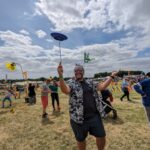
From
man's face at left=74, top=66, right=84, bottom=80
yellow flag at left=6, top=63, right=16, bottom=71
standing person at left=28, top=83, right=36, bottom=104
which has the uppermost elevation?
yellow flag at left=6, top=63, right=16, bottom=71

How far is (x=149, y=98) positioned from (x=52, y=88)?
6.68 metres

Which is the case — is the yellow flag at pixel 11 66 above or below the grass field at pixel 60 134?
above

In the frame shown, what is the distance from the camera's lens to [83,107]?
3854 mm

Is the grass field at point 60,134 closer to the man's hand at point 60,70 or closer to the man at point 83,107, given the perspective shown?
the man at point 83,107

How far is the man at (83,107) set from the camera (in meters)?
3.86

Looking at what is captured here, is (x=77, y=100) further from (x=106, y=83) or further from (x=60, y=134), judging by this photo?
(x=60, y=134)

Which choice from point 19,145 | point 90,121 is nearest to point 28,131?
point 19,145

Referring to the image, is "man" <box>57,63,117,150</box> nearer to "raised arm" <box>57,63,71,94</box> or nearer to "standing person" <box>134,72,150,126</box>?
"raised arm" <box>57,63,71,94</box>

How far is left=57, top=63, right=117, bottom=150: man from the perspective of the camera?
3.86m

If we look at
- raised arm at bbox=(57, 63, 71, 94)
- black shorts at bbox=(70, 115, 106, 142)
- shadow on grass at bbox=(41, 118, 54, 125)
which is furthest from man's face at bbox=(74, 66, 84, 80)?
shadow on grass at bbox=(41, 118, 54, 125)

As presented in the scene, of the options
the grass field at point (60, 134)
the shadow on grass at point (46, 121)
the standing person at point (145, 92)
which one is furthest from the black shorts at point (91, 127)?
the shadow on grass at point (46, 121)

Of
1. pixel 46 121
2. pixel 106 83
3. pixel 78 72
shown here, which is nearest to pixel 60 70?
pixel 78 72

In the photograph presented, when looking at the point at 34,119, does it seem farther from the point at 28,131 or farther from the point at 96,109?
the point at 96,109

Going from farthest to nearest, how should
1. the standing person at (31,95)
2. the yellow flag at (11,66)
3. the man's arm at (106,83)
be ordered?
the yellow flag at (11,66) < the standing person at (31,95) < the man's arm at (106,83)
